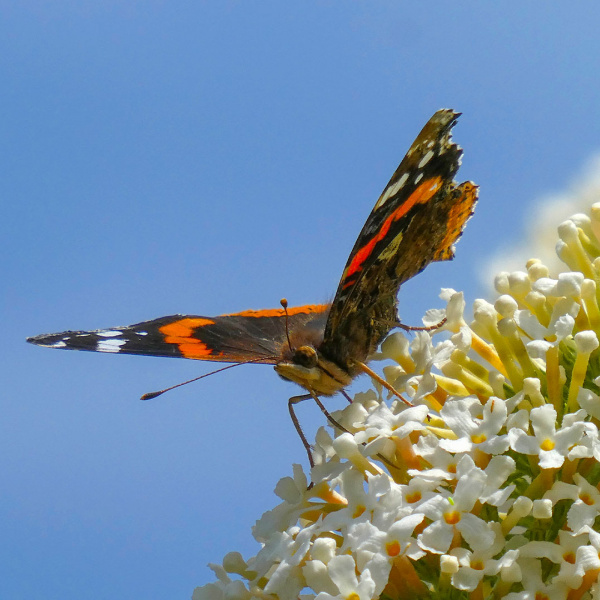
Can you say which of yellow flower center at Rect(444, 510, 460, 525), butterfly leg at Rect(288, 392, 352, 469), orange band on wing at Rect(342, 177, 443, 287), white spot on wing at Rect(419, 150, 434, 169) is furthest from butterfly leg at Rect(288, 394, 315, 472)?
white spot on wing at Rect(419, 150, 434, 169)

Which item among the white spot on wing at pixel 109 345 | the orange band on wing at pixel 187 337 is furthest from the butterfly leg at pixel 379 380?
the white spot on wing at pixel 109 345

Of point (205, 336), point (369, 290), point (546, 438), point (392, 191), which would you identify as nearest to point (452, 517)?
point (546, 438)

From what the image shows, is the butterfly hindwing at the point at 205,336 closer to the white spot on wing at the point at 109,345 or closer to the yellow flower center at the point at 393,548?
the white spot on wing at the point at 109,345

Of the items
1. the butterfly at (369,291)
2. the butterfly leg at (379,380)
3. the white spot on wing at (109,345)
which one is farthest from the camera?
the white spot on wing at (109,345)

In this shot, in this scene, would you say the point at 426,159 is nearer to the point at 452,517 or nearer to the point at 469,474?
the point at 469,474

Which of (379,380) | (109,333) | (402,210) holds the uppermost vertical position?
(109,333)

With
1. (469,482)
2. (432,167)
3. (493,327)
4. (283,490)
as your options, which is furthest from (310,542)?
(432,167)

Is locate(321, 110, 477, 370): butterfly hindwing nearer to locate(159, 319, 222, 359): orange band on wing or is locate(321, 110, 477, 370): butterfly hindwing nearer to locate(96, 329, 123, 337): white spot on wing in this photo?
locate(159, 319, 222, 359): orange band on wing
